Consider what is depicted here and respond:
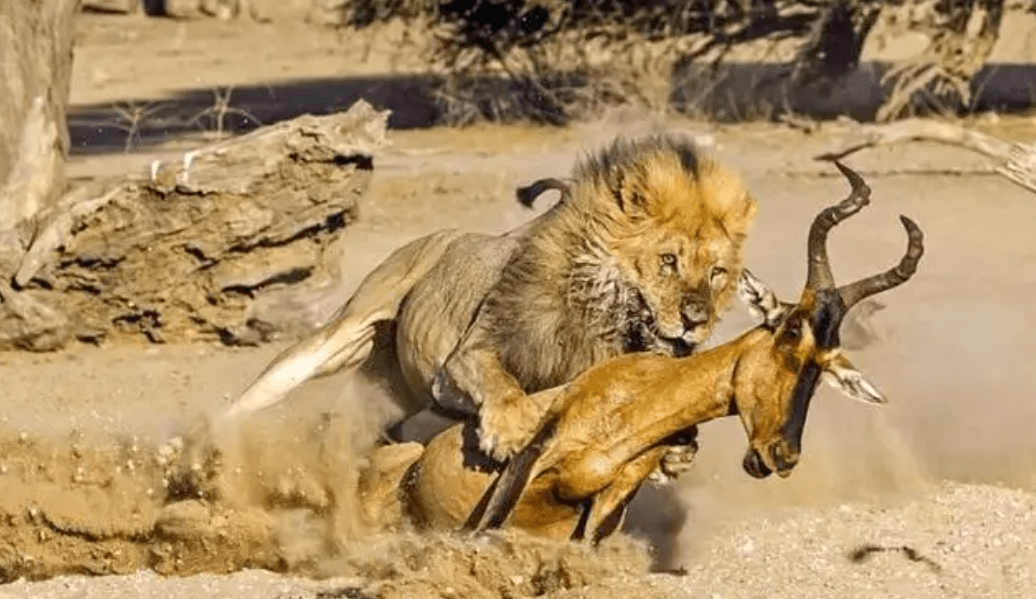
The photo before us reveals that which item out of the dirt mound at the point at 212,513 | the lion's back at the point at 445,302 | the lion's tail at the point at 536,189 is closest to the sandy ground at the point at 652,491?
the dirt mound at the point at 212,513

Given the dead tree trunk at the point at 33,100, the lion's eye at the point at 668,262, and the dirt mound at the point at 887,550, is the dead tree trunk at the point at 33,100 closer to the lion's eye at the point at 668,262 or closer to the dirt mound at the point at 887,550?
the dirt mound at the point at 887,550

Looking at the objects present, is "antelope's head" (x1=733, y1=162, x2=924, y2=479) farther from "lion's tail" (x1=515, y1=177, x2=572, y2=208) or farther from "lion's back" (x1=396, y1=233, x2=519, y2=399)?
"lion's tail" (x1=515, y1=177, x2=572, y2=208)

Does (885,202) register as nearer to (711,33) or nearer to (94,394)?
(711,33)

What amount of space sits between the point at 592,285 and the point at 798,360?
1.06m

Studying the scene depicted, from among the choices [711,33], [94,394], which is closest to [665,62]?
[711,33]

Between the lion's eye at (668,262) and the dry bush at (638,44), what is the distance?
12286 millimetres

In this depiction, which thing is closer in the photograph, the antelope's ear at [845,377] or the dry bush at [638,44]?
the antelope's ear at [845,377]

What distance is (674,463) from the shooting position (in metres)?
7.20

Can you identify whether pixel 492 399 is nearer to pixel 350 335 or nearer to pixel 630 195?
pixel 630 195

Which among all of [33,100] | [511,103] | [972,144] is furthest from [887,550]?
[511,103]

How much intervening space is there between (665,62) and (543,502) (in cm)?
1343

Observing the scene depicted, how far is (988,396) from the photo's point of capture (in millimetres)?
10320

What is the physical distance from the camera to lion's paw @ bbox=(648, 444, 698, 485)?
7.14 metres

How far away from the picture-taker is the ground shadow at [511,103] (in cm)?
2031
